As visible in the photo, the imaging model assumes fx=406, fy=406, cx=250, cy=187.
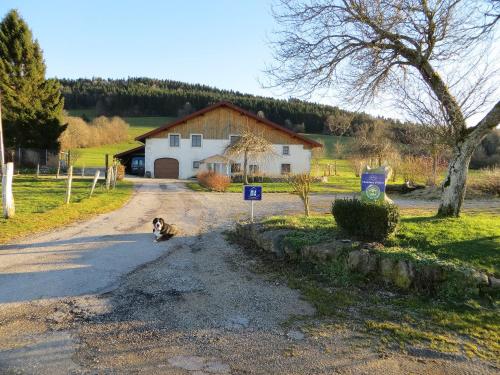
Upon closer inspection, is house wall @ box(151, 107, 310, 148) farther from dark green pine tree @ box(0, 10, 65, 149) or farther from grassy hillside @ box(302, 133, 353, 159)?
grassy hillside @ box(302, 133, 353, 159)

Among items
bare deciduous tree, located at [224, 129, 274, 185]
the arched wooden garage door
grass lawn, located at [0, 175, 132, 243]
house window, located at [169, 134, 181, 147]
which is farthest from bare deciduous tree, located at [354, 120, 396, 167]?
grass lawn, located at [0, 175, 132, 243]

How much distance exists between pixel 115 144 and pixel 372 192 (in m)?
74.5

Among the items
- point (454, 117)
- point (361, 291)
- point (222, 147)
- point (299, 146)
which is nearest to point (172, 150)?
point (222, 147)

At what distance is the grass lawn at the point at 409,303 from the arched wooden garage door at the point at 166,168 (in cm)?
3334

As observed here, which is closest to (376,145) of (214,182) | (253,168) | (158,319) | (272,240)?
(253,168)

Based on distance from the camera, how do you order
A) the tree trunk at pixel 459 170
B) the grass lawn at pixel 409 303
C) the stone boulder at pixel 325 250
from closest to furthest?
the grass lawn at pixel 409 303 < the stone boulder at pixel 325 250 < the tree trunk at pixel 459 170

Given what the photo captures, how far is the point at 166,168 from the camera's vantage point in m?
40.4

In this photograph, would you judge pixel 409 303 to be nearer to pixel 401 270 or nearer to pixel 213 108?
pixel 401 270

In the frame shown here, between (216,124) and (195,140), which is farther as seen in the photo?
(195,140)

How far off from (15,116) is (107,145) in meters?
41.5

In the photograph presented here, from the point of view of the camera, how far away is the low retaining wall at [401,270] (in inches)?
224

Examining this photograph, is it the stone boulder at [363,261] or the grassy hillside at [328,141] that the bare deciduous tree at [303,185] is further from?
the grassy hillside at [328,141]

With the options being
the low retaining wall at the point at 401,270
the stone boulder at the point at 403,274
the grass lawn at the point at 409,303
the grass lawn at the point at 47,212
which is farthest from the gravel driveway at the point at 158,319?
the grass lawn at the point at 47,212

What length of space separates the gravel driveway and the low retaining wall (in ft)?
3.71
